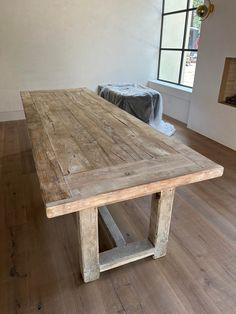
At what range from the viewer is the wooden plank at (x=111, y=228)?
1.60 metres

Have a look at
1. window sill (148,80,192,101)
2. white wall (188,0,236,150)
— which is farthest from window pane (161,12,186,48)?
white wall (188,0,236,150)

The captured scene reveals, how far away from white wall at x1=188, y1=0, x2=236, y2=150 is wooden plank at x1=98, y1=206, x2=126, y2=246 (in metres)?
2.16

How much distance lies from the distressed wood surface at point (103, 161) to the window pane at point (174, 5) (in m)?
3.39

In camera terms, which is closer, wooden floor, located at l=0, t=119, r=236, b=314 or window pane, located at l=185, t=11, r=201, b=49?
wooden floor, located at l=0, t=119, r=236, b=314

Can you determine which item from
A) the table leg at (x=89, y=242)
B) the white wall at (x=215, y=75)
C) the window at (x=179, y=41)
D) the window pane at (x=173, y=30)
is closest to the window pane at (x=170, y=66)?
the window at (x=179, y=41)

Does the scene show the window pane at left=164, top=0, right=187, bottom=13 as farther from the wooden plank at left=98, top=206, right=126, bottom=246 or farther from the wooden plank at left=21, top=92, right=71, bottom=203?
the wooden plank at left=98, top=206, right=126, bottom=246

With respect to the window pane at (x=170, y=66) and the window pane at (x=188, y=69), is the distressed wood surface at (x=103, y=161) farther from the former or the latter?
the window pane at (x=170, y=66)

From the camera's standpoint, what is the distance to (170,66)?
188 inches

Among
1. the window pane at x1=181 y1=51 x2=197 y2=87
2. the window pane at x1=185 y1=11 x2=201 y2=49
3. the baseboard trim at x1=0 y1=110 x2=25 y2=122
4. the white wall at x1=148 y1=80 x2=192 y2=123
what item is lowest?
the baseboard trim at x1=0 y1=110 x2=25 y2=122

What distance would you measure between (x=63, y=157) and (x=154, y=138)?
22.5 inches

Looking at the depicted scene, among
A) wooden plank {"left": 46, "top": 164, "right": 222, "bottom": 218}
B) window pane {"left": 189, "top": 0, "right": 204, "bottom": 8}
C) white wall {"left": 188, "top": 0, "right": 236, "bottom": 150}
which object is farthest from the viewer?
window pane {"left": 189, "top": 0, "right": 204, "bottom": 8}

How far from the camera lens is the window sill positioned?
410cm

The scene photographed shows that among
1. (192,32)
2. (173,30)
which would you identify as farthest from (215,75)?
(173,30)

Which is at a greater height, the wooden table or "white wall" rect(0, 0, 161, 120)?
"white wall" rect(0, 0, 161, 120)
